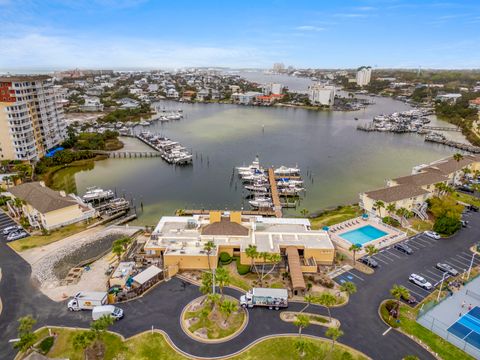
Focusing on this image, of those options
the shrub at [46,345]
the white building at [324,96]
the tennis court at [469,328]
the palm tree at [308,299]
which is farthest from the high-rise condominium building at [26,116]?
the white building at [324,96]

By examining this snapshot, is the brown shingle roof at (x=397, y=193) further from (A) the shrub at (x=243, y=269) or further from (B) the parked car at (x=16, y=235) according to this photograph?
(B) the parked car at (x=16, y=235)

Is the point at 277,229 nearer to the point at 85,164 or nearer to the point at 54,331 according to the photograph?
the point at 54,331

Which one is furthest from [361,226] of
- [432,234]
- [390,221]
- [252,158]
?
[252,158]

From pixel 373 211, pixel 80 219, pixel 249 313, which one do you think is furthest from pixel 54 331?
pixel 373 211

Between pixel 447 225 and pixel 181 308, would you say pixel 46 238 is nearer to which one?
pixel 181 308

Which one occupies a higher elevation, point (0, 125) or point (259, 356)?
point (0, 125)

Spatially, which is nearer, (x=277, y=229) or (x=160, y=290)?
(x=160, y=290)

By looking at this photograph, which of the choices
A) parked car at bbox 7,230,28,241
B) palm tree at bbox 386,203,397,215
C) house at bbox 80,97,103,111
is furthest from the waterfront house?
house at bbox 80,97,103,111
